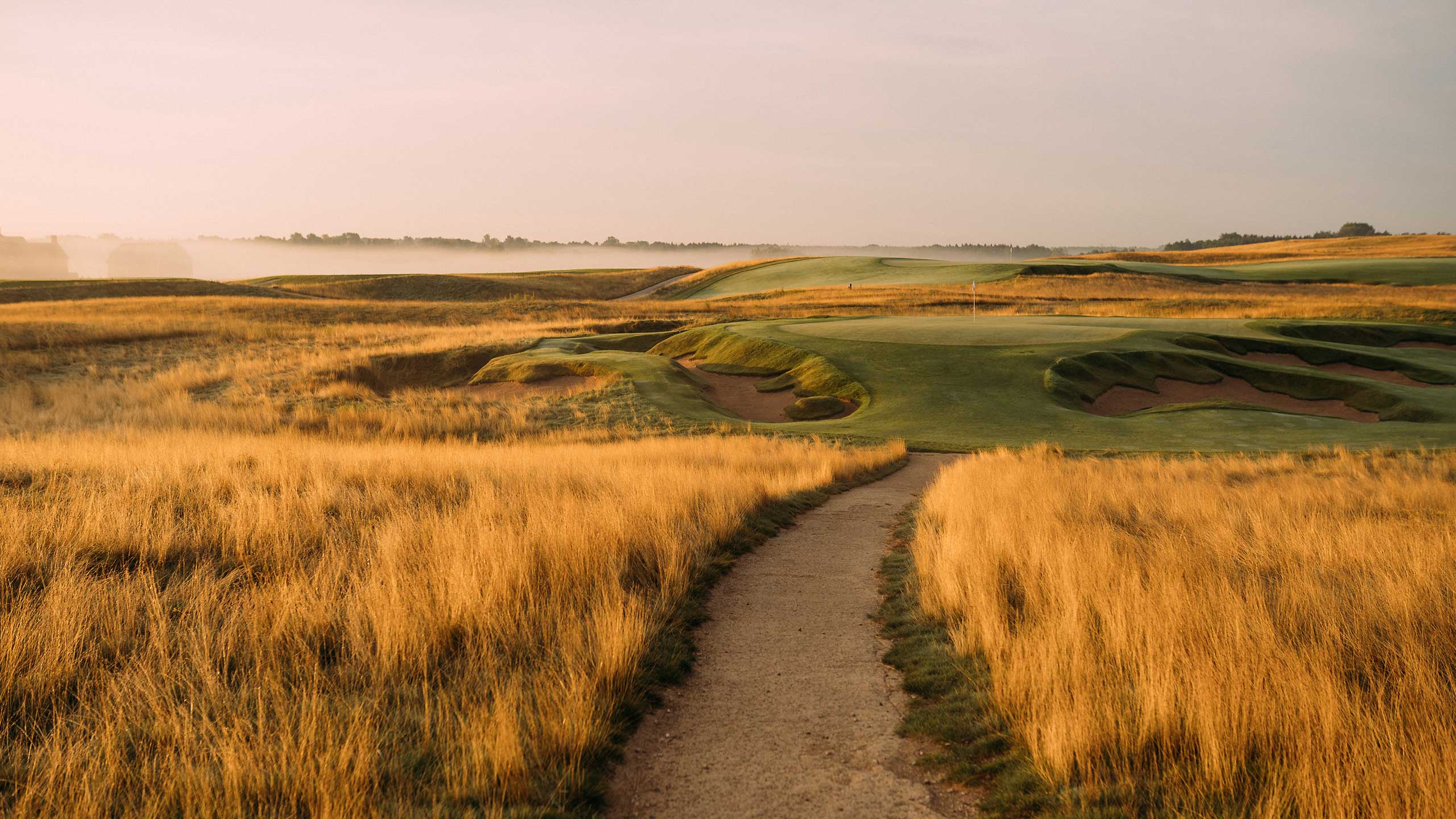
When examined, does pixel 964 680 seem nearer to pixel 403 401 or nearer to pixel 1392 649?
pixel 1392 649

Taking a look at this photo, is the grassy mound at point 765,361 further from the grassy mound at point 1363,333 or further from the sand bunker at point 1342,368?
the grassy mound at point 1363,333

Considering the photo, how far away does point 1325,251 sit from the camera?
116 meters

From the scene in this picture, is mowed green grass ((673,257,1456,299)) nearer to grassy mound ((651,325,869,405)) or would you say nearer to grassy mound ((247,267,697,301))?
grassy mound ((247,267,697,301))

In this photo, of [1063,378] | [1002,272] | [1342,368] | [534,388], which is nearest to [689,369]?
[534,388]

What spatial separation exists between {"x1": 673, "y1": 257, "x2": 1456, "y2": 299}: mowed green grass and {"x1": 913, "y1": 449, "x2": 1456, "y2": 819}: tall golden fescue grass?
75.2 meters

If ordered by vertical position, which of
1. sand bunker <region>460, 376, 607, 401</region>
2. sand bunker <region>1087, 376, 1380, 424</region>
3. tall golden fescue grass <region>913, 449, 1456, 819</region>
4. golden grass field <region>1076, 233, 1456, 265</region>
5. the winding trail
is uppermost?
golden grass field <region>1076, 233, 1456, 265</region>

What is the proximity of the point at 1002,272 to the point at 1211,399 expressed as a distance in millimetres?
68549

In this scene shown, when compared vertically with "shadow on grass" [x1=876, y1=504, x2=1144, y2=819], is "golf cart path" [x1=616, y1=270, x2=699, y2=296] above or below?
above

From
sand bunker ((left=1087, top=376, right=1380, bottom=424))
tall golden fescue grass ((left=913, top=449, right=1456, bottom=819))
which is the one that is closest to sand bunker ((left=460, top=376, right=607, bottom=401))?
sand bunker ((left=1087, top=376, right=1380, bottom=424))

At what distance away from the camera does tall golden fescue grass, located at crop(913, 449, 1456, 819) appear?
4188 mm

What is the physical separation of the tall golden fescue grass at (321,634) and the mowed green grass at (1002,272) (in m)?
76.7

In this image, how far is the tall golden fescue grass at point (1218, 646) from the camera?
13.7 feet

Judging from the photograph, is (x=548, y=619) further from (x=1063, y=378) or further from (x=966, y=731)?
(x=1063, y=378)

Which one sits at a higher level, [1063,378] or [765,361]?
[765,361]
